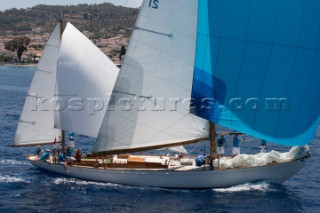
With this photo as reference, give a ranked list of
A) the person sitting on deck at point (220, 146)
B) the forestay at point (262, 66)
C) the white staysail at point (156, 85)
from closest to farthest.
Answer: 1. the forestay at point (262, 66)
2. the white staysail at point (156, 85)
3. the person sitting on deck at point (220, 146)

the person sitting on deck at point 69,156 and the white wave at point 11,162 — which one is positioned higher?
the person sitting on deck at point 69,156

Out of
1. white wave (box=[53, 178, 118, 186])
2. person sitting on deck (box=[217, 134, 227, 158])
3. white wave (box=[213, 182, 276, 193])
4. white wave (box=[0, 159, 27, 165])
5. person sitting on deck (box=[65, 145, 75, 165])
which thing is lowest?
white wave (box=[53, 178, 118, 186])

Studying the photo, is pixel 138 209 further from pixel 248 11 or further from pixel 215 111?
pixel 248 11

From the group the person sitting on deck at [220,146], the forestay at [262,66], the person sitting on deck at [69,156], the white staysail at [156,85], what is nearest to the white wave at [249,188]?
the person sitting on deck at [220,146]

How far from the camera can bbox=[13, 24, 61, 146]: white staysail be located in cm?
4403

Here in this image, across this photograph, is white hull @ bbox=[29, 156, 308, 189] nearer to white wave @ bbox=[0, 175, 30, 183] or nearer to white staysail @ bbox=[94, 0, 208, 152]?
white staysail @ bbox=[94, 0, 208, 152]

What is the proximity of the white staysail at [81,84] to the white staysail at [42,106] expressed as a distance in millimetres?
1669

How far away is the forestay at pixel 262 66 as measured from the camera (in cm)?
3756

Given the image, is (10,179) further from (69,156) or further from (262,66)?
(262,66)

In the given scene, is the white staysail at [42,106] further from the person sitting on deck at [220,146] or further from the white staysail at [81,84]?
the person sitting on deck at [220,146]

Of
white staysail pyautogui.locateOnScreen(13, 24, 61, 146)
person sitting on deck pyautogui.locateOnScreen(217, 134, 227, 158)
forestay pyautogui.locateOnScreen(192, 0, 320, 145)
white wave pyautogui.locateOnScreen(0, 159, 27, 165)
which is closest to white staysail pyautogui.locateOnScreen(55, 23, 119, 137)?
white staysail pyautogui.locateOnScreen(13, 24, 61, 146)

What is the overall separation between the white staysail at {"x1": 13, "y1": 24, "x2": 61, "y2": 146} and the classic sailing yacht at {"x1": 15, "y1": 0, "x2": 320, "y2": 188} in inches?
245

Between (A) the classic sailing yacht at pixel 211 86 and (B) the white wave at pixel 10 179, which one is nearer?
(A) the classic sailing yacht at pixel 211 86

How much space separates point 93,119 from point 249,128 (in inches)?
451
